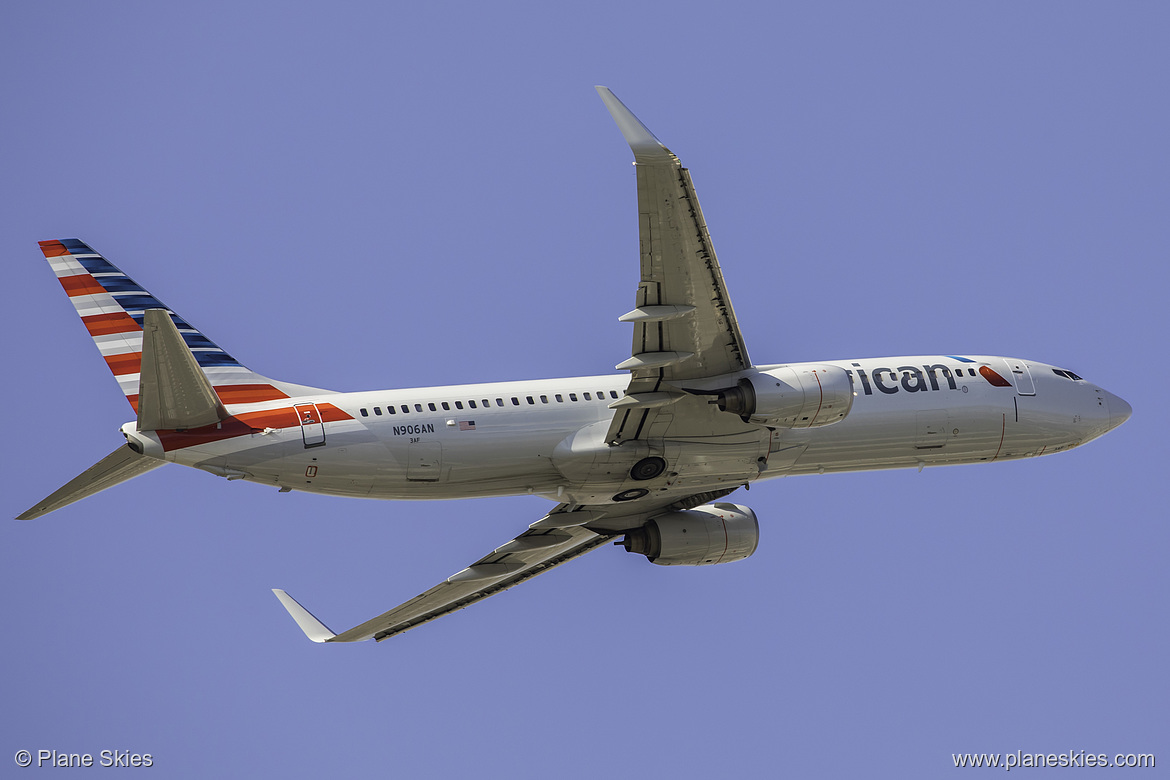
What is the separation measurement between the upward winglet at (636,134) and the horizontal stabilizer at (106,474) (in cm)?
1237

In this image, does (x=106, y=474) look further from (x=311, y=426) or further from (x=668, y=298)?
(x=668, y=298)

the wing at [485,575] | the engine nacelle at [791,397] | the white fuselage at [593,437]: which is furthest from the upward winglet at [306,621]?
the engine nacelle at [791,397]

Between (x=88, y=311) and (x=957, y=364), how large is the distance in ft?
72.3

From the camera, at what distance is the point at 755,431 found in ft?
115

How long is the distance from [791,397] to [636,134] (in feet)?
27.9

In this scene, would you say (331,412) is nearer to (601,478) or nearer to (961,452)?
(601,478)

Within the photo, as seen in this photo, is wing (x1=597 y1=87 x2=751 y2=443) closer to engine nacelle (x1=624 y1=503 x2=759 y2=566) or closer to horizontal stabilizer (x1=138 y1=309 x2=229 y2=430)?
engine nacelle (x1=624 y1=503 x2=759 y2=566)

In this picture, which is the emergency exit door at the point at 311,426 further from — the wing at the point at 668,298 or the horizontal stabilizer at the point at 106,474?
the wing at the point at 668,298

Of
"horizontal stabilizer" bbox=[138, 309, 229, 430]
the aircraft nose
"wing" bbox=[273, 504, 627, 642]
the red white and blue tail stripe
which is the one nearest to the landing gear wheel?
"wing" bbox=[273, 504, 627, 642]

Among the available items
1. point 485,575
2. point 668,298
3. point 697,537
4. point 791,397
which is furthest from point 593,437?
point 485,575

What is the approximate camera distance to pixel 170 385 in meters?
29.1

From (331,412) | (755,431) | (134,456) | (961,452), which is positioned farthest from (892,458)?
(134,456)

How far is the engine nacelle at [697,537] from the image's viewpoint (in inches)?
1543

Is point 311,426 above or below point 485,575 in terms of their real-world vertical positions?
above
